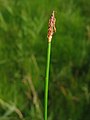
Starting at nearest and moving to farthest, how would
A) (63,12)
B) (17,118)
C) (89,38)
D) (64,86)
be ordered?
1. (17,118)
2. (64,86)
3. (89,38)
4. (63,12)

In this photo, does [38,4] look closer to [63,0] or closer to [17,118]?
[63,0]

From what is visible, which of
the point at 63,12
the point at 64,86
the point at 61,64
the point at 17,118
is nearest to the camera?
the point at 17,118

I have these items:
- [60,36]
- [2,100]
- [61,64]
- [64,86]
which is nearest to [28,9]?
[60,36]

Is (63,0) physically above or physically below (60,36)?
above

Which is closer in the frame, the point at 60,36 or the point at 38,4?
the point at 60,36

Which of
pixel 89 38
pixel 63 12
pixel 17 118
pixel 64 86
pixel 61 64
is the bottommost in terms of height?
pixel 17 118

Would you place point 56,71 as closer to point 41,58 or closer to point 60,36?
point 41,58

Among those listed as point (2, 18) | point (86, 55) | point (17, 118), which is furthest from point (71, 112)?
point (2, 18)
